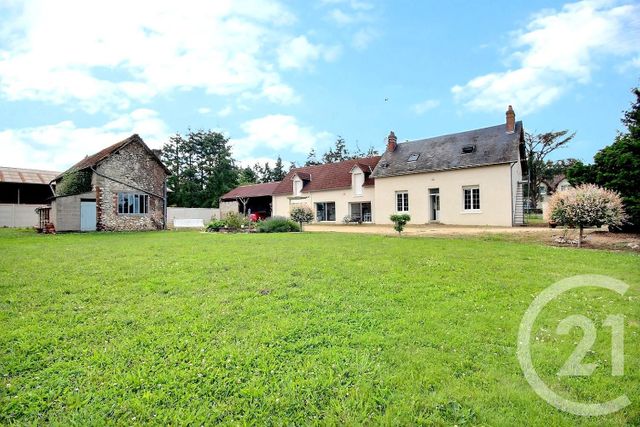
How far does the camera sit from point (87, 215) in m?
22.5

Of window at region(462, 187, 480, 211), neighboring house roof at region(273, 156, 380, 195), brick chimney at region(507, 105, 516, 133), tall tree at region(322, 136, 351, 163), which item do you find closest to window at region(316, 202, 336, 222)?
neighboring house roof at region(273, 156, 380, 195)

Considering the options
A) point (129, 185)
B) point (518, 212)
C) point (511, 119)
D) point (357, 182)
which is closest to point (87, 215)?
point (129, 185)

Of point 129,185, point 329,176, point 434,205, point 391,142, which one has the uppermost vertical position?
point 391,142

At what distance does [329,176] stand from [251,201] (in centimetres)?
1261

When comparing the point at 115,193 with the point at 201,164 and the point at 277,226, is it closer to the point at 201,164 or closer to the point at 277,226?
the point at 277,226

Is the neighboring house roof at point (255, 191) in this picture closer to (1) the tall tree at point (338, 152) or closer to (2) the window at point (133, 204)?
(2) the window at point (133, 204)

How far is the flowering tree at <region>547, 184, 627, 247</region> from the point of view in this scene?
1214 centimetres

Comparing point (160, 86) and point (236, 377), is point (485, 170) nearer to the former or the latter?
point (160, 86)

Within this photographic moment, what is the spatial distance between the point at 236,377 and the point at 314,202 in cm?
3135

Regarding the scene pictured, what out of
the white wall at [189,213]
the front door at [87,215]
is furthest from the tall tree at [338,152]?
the front door at [87,215]

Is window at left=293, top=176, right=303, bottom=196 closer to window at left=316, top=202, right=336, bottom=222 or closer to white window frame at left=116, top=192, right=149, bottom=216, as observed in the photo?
→ window at left=316, top=202, right=336, bottom=222

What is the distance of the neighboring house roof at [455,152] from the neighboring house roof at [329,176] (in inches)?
113

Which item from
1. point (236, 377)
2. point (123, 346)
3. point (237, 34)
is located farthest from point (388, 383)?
point (237, 34)

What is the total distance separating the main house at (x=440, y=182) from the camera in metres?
23.0
